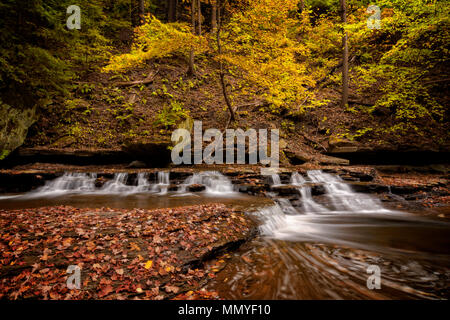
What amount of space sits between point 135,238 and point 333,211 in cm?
729

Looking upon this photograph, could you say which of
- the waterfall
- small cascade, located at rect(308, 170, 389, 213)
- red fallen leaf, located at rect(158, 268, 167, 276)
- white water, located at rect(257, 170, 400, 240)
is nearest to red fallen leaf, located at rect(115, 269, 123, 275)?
red fallen leaf, located at rect(158, 268, 167, 276)

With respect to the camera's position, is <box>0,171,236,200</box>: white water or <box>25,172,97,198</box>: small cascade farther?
<box>25,172,97,198</box>: small cascade

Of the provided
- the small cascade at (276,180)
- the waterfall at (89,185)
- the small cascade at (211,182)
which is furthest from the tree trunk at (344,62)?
the waterfall at (89,185)

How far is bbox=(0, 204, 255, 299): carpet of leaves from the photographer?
2885 millimetres

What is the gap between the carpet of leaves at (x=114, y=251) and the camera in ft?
9.46

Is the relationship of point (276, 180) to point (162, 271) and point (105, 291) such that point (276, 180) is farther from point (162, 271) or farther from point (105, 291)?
point (105, 291)

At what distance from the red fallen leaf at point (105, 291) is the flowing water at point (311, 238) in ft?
4.59

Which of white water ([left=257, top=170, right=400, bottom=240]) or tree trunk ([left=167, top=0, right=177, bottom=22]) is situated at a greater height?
tree trunk ([left=167, top=0, right=177, bottom=22])

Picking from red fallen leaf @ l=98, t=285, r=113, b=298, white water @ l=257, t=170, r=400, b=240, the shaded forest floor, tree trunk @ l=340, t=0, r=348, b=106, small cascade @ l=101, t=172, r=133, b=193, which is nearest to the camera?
red fallen leaf @ l=98, t=285, r=113, b=298

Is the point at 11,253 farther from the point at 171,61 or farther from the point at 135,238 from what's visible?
the point at 171,61

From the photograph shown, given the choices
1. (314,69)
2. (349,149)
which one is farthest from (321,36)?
(349,149)

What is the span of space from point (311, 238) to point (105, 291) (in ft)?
15.4

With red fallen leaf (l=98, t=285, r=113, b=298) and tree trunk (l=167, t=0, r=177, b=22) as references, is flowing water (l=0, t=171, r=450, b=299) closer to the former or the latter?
red fallen leaf (l=98, t=285, r=113, b=298)

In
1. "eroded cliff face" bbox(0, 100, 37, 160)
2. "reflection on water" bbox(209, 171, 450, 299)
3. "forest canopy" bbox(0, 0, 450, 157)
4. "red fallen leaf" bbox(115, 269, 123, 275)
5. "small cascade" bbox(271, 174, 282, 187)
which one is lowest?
"reflection on water" bbox(209, 171, 450, 299)
